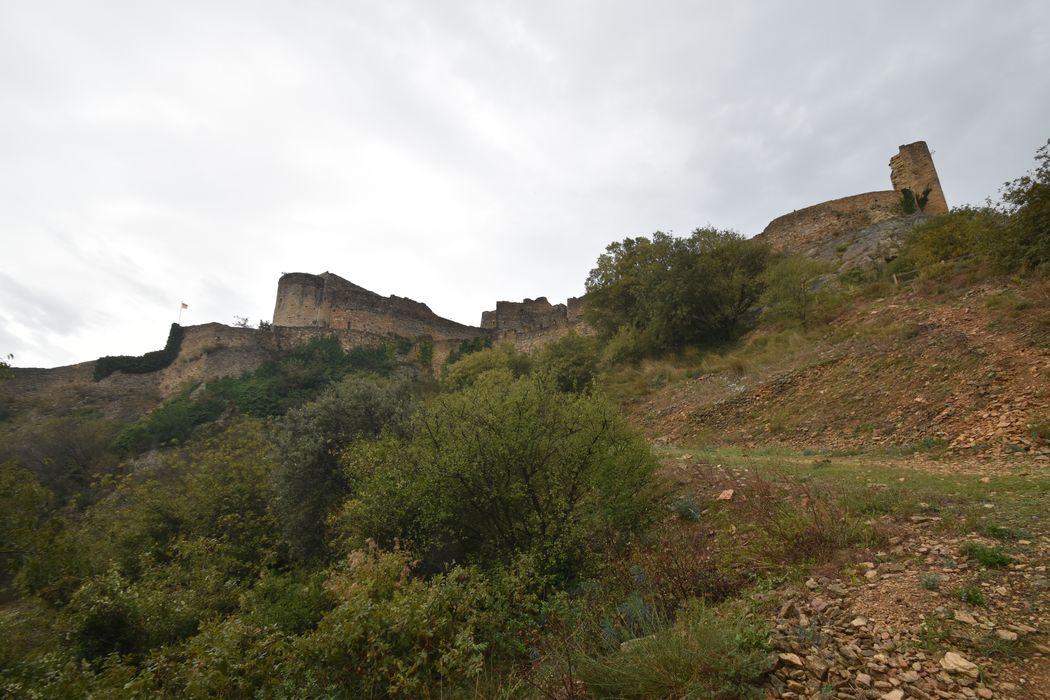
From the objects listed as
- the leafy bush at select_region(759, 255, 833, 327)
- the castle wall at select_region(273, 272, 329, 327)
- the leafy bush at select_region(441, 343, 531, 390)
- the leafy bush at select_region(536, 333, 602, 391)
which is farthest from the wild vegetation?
the castle wall at select_region(273, 272, 329, 327)

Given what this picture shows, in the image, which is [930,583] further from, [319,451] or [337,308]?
[337,308]

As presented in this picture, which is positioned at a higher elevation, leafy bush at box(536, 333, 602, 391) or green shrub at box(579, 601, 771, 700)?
leafy bush at box(536, 333, 602, 391)

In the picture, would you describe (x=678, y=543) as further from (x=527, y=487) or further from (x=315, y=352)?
(x=315, y=352)

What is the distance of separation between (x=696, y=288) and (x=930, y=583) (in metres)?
14.5

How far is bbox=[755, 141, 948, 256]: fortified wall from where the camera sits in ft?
67.5

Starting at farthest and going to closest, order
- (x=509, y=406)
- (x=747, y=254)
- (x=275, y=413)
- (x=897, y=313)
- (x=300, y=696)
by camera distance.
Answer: (x=275, y=413) < (x=747, y=254) < (x=897, y=313) < (x=509, y=406) < (x=300, y=696)

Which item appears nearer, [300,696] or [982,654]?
[982,654]

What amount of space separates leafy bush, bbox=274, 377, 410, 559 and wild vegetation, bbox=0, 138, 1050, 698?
51mm

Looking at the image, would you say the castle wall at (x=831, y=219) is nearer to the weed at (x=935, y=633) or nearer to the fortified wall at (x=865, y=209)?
the fortified wall at (x=865, y=209)

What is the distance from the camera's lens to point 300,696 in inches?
147

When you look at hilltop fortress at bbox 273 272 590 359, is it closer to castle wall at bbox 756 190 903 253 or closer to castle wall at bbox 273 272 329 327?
castle wall at bbox 273 272 329 327

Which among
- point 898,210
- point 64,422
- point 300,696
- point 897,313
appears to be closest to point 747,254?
point 897,313

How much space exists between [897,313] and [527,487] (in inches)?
414

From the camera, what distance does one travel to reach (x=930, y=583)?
3.33 m
